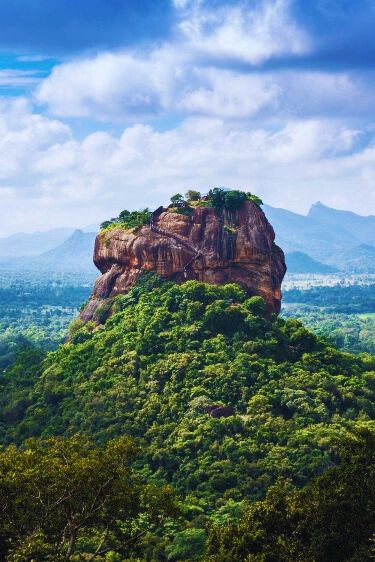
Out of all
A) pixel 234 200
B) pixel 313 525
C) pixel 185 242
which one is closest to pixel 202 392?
pixel 185 242

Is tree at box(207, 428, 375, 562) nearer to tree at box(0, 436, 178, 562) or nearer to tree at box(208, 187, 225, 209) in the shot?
tree at box(0, 436, 178, 562)

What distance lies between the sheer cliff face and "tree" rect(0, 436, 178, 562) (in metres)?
23.3

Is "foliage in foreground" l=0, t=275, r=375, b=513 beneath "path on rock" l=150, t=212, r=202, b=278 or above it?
beneath

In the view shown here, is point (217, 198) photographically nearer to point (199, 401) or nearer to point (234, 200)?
point (234, 200)

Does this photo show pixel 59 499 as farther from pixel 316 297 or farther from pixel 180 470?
pixel 316 297

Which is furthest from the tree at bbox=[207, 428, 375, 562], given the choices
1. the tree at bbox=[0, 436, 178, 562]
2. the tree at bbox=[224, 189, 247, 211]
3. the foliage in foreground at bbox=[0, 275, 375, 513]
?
the tree at bbox=[224, 189, 247, 211]

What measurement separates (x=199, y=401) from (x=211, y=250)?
10747 millimetres

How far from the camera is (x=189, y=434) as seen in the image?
116ft

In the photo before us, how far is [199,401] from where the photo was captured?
3712cm

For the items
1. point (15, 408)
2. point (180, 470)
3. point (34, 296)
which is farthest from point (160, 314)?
point (34, 296)

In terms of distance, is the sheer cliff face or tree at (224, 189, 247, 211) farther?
tree at (224, 189, 247, 211)

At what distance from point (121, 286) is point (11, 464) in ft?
86.4

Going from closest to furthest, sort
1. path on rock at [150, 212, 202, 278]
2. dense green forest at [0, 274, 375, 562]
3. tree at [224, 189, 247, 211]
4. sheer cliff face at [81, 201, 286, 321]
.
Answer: dense green forest at [0, 274, 375, 562], sheer cliff face at [81, 201, 286, 321], path on rock at [150, 212, 202, 278], tree at [224, 189, 247, 211]

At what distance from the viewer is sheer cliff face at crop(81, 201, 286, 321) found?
4550 centimetres
